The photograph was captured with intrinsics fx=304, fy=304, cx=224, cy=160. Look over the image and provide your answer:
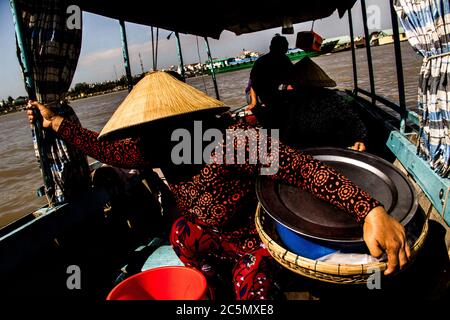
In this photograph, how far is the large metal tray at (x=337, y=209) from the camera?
132 cm

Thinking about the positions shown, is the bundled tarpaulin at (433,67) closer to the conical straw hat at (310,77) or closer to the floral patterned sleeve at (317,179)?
the floral patterned sleeve at (317,179)

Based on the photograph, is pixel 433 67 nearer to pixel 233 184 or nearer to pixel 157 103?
pixel 233 184

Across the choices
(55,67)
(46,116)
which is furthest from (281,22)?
(46,116)

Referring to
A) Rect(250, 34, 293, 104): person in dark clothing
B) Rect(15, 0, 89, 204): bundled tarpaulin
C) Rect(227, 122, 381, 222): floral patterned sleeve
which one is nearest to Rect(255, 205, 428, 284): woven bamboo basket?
Rect(227, 122, 381, 222): floral patterned sleeve

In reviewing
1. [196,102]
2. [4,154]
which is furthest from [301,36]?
[4,154]

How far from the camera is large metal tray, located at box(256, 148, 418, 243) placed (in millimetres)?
1318

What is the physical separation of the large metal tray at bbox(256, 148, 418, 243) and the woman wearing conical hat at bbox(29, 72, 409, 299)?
80 millimetres

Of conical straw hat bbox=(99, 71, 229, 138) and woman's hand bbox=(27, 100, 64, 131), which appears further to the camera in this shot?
woman's hand bbox=(27, 100, 64, 131)

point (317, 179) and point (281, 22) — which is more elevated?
point (281, 22)

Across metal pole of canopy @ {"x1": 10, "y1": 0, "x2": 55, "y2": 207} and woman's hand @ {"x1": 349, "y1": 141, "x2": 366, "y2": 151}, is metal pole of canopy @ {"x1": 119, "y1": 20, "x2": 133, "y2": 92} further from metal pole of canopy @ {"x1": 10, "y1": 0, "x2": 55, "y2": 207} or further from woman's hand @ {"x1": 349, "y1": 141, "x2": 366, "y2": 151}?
woman's hand @ {"x1": 349, "y1": 141, "x2": 366, "y2": 151}

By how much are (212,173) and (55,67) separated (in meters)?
1.78

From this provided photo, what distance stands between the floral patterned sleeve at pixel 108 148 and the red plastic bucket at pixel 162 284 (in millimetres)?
648

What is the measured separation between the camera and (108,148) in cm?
210

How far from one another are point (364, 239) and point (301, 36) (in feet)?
19.4
